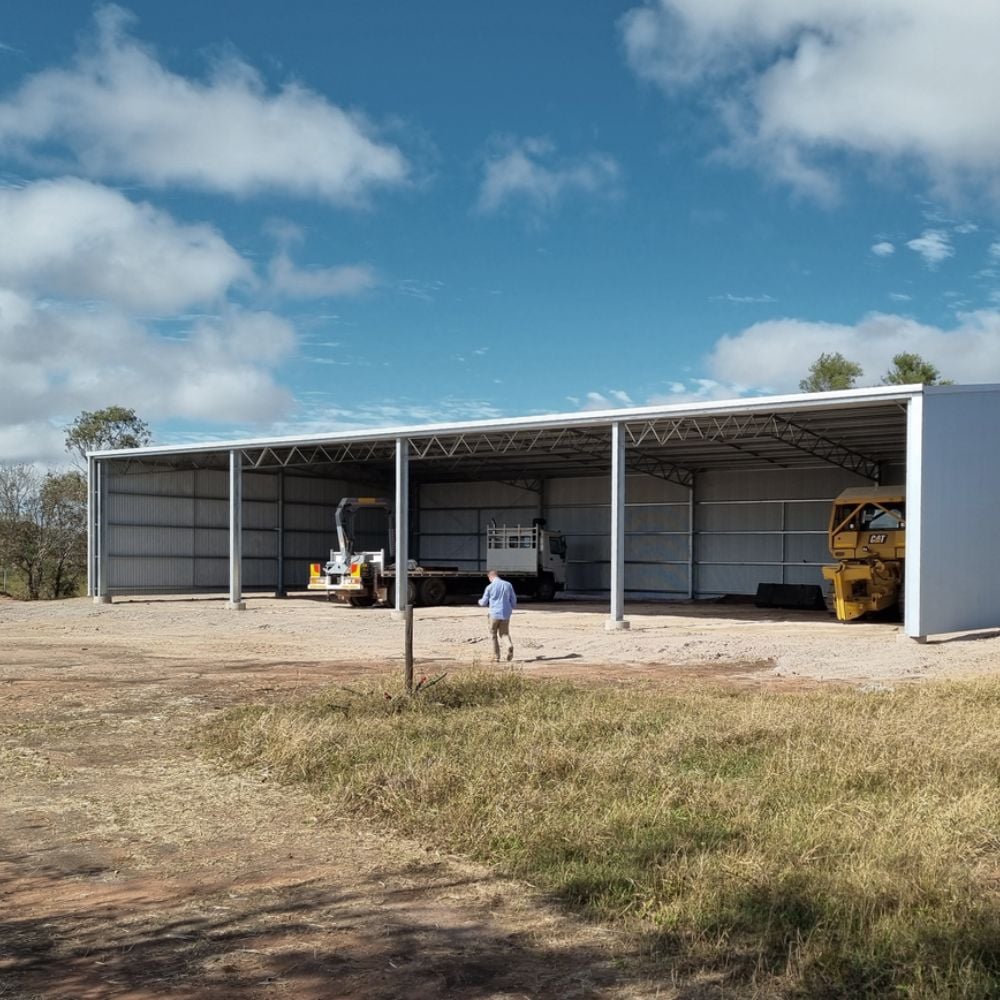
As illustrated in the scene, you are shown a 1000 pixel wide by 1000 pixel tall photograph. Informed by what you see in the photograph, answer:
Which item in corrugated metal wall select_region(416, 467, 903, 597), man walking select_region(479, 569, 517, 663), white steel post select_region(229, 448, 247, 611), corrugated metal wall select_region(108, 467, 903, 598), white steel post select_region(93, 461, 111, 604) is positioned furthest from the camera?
corrugated metal wall select_region(416, 467, 903, 597)

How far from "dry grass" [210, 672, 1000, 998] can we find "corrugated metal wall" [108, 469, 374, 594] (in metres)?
27.7

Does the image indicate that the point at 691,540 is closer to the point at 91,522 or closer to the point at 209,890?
the point at 91,522

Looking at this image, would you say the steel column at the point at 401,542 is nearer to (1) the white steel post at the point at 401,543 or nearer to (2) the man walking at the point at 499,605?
(1) the white steel post at the point at 401,543

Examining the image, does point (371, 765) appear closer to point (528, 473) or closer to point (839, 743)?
point (839, 743)

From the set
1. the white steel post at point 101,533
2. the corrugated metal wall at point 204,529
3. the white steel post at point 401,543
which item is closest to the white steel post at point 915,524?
the white steel post at point 401,543

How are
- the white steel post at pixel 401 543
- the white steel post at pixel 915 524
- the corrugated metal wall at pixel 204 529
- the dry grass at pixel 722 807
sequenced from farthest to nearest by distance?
the corrugated metal wall at pixel 204 529
the white steel post at pixel 401 543
the white steel post at pixel 915 524
the dry grass at pixel 722 807

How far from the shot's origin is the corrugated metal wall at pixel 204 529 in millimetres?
37344

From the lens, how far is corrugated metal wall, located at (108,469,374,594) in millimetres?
37344

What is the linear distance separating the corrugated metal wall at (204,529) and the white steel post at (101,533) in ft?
1.32

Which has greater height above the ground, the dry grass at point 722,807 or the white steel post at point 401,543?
the white steel post at point 401,543

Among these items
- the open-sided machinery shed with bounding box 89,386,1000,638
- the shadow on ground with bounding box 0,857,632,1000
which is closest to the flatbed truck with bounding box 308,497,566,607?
the open-sided machinery shed with bounding box 89,386,1000,638

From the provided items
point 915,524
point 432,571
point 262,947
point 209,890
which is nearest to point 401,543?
point 432,571

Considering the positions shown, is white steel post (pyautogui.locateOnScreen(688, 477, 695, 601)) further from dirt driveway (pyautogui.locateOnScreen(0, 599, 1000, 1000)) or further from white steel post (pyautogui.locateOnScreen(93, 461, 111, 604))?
dirt driveway (pyautogui.locateOnScreen(0, 599, 1000, 1000))

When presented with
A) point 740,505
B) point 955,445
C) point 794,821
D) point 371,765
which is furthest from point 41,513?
point 794,821
